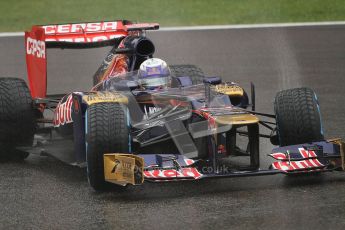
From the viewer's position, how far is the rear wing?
41.3 ft

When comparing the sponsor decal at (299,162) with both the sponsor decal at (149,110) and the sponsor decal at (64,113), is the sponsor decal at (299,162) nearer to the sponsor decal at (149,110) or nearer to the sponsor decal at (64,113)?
the sponsor decal at (149,110)

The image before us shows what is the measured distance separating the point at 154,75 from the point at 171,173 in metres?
1.74

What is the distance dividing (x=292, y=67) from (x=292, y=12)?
4.47 meters

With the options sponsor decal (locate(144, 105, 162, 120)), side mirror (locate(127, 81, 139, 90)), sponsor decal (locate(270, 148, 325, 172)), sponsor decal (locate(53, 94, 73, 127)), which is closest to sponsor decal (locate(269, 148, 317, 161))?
sponsor decal (locate(270, 148, 325, 172))

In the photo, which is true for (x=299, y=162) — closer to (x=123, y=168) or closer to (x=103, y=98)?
(x=123, y=168)

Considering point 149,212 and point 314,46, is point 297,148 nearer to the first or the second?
point 149,212

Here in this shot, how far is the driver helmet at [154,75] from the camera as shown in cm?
1117

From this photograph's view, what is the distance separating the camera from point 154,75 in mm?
11164

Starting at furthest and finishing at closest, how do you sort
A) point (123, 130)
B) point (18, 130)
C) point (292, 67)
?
point (292, 67) → point (18, 130) → point (123, 130)

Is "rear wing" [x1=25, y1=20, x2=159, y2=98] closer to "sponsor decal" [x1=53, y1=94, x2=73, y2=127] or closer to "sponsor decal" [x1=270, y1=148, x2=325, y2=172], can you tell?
"sponsor decal" [x1=53, y1=94, x2=73, y2=127]

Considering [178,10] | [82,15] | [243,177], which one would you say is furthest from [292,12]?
[243,177]

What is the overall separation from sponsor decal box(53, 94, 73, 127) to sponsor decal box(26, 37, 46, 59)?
92 cm

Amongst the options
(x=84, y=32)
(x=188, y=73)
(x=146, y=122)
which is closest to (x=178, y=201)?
(x=146, y=122)

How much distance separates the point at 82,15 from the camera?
2298cm
